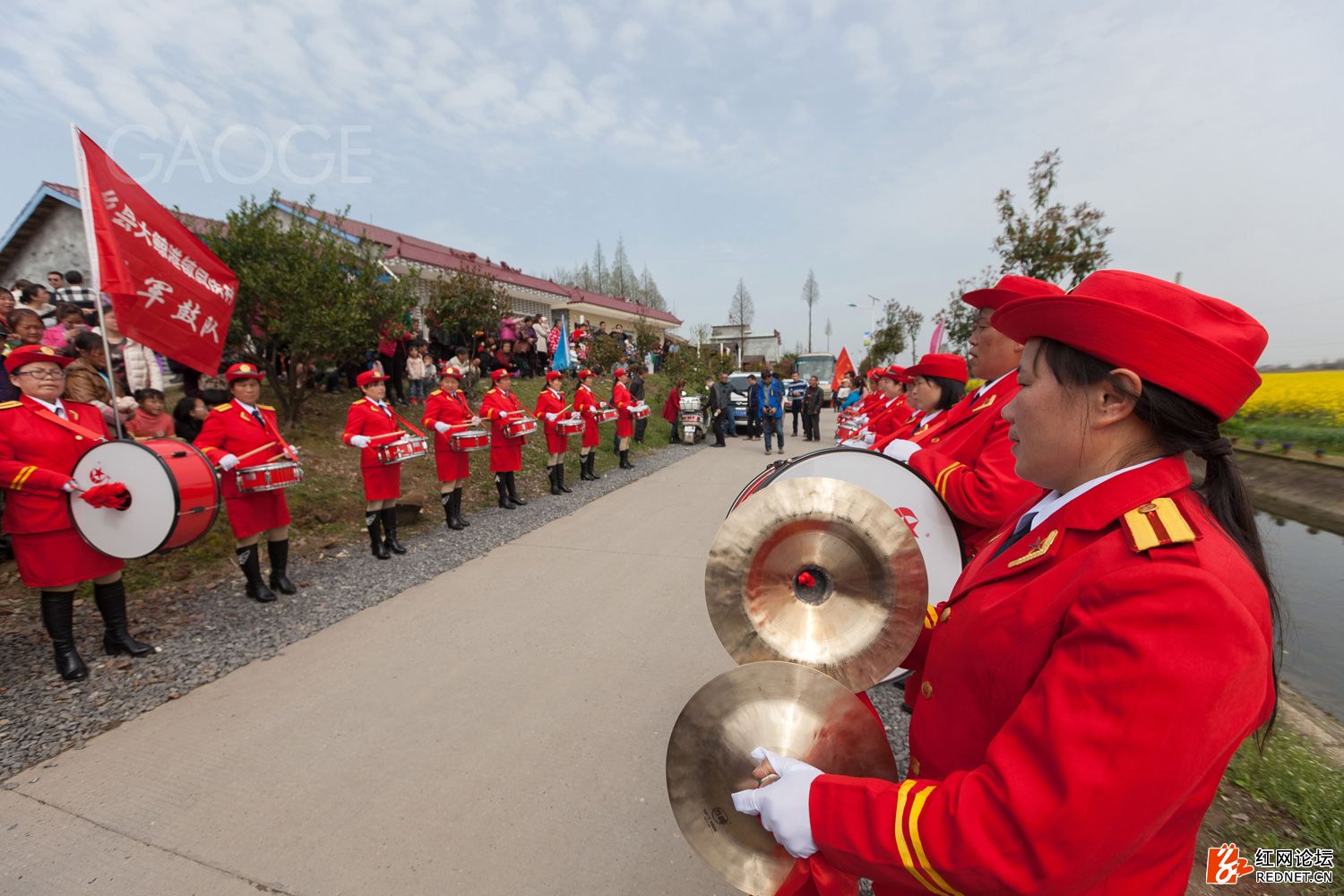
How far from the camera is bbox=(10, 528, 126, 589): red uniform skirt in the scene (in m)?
3.60

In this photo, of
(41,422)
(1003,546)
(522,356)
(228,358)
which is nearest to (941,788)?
(1003,546)

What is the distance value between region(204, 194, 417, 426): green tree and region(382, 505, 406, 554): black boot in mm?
4291

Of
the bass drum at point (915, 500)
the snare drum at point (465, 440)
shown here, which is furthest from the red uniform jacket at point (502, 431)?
the bass drum at point (915, 500)

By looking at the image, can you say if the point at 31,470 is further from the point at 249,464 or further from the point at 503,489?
the point at 503,489

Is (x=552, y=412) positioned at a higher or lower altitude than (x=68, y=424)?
lower

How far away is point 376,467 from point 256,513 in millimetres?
1339

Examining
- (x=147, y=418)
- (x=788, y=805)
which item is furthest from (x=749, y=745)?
(x=147, y=418)

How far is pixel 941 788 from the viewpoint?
3.03ft

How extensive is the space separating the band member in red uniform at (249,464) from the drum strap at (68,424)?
2.89 feet

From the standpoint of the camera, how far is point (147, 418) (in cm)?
593

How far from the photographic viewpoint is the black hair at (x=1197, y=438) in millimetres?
942

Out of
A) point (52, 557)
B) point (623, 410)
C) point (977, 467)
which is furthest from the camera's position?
point (623, 410)

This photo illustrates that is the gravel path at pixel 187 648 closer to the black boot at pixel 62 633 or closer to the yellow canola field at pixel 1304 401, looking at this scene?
the black boot at pixel 62 633

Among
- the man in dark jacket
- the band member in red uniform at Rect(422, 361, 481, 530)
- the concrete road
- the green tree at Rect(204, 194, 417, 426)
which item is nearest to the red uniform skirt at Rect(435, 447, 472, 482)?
the band member in red uniform at Rect(422, 361, 481, 530)
